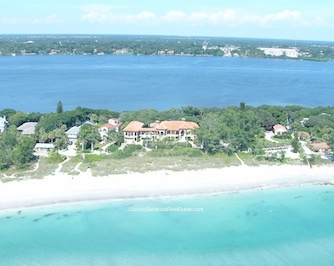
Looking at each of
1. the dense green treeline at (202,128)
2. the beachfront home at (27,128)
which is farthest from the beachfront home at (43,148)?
the beachfront home at (27,128)

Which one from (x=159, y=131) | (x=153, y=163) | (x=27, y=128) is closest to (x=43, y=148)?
(x=27, y=128)

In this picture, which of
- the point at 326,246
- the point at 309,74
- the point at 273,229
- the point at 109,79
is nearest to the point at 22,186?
the point at 273,229

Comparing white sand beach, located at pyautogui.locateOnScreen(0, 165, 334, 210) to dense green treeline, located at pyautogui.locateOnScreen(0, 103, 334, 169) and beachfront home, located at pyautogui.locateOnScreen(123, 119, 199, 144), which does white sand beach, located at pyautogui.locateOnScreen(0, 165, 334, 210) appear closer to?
dense green treeline, located at pyautogui.locateOnScreen(0, 103, 334, 169)

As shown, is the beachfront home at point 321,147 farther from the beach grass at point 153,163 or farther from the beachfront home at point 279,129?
the beach grass at point 153,163

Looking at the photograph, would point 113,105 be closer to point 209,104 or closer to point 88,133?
point 209,104

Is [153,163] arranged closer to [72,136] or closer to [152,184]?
[152,184]
